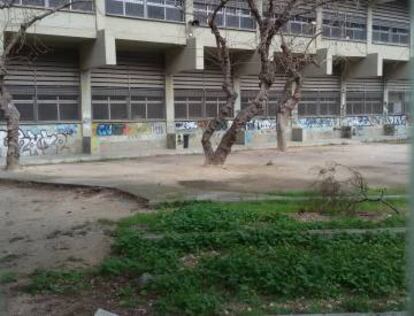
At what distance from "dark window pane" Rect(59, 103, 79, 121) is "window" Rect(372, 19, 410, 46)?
18956 millimetres

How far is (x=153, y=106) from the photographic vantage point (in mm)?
26562

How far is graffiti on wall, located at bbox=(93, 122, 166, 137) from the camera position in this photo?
24781 mm

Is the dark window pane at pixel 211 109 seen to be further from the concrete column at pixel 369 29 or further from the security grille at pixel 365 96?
the concrete column at pixel 369 29

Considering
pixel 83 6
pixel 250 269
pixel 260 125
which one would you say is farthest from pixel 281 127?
pixel 250 269

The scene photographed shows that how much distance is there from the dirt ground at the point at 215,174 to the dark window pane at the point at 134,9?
22.9ft

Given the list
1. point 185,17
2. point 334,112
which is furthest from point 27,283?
point 334,112

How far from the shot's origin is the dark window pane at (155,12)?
978 inches

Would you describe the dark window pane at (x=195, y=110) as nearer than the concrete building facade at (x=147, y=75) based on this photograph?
No

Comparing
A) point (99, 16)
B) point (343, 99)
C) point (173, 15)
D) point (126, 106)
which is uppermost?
point (173, 15)

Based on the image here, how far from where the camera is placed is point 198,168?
16125 mm

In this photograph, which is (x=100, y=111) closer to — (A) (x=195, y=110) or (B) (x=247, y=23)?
(A) (x=195, y=110)

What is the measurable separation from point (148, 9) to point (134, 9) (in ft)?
2.17

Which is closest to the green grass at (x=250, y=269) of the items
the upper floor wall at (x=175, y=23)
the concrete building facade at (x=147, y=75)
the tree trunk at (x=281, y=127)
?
the upper floor wall at (x=175, y=23)

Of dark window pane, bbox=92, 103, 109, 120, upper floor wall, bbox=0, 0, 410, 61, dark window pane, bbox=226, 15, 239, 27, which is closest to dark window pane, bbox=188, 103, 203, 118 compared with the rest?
upper floor wall, bbox=0, 0, 410, 61
